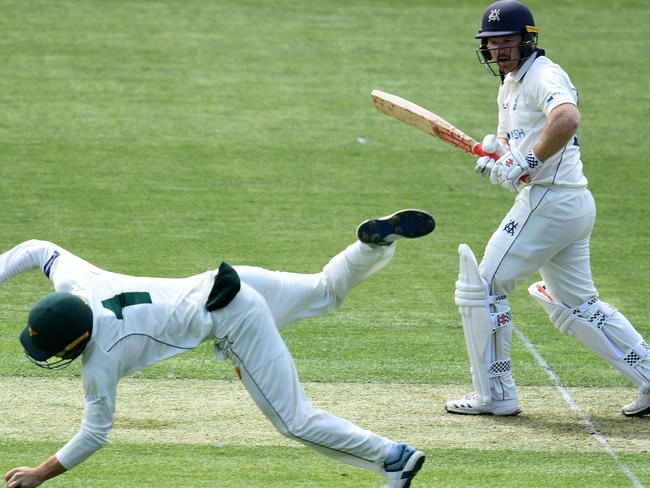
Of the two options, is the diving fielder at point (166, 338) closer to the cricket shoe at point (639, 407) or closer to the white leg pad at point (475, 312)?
the white leg pad at point (475, 312)

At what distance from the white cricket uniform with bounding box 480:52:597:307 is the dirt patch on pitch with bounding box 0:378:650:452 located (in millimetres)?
697

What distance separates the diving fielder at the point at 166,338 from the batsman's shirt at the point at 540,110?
125 cm

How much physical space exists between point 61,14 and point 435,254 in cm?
856

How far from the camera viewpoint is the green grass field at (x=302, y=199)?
6129 millimetres

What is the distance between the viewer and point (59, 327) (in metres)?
4.86

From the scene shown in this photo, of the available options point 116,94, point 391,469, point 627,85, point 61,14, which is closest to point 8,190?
point 116,94

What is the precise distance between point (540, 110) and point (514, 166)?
1.27ft

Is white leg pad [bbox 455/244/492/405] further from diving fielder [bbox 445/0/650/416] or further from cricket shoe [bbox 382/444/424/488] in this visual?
cricket shoe [bbox 382/444/424/488]

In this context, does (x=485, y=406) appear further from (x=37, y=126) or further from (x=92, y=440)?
(x=37, y=126)

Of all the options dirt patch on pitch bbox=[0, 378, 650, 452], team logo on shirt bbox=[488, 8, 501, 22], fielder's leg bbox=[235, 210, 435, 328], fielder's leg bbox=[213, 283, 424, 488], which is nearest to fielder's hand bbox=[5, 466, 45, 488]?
fielder's leg bbox=[213, 283, 424, 488]

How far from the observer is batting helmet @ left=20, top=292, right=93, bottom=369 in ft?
16.0

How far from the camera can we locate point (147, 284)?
532cm

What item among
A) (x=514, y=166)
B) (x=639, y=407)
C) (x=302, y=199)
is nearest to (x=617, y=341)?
(x=639, y=407)

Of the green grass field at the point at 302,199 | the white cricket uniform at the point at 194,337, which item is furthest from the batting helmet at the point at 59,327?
the green grass field at the point at 302,199
